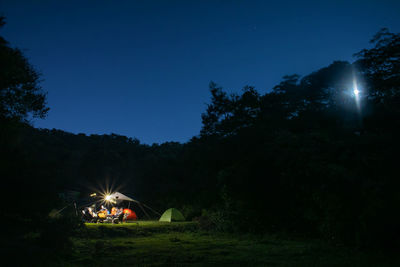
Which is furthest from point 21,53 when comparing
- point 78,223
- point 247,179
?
point 247,179

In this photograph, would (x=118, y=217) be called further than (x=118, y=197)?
No

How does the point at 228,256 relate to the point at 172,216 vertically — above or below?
below

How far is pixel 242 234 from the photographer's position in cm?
1208

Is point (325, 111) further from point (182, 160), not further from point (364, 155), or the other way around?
point (182, 160)

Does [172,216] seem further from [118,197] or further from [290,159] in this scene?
[290,159]

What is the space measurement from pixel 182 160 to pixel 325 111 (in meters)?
21.6

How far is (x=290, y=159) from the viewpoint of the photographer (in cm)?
1091

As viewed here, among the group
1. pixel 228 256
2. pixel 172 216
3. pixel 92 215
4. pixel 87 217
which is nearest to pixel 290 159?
pixel 228 256

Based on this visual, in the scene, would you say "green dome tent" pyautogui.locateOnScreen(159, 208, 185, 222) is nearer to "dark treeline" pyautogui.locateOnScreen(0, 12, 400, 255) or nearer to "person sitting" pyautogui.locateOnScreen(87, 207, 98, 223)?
"dark treeline" pyautogui.locateOnScreen(0, 12, 400, 255)

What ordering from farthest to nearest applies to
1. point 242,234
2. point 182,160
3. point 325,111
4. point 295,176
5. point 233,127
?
point 182,160 → point 233,127 → point 325,111 → point 242,234 → point 295,176

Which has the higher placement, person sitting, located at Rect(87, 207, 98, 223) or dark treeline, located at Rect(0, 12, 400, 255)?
dark treeline, located at Rect(0, 12, 400, 255)

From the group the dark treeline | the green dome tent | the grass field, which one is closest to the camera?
the grass field

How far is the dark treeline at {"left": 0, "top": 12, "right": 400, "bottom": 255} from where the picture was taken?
→ 6.58 metres

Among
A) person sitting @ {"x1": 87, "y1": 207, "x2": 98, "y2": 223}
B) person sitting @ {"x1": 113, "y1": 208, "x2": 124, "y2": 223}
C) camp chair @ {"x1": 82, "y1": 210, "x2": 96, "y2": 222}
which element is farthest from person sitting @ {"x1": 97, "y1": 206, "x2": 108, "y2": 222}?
person sitting @ {"x1": 113, "y1": 208, "x2": 124, "y2": 223}
